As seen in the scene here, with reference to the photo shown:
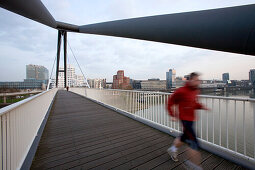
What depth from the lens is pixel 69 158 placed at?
7.01 ft

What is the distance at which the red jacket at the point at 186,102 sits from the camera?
1.72 metres

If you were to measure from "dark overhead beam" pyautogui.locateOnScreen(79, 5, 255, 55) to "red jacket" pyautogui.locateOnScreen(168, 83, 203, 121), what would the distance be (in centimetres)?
63

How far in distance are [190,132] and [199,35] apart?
4.16 feet

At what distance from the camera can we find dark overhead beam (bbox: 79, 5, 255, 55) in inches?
39.4

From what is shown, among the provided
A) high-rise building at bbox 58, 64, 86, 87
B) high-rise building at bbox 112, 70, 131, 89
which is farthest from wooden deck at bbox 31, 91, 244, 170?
high-rise building at bbox 112, 70, 131, 89

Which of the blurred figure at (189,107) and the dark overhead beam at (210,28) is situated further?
the blurred figure at (189,107)

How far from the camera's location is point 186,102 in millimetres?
1733

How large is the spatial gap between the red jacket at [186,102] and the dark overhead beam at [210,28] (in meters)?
0.63

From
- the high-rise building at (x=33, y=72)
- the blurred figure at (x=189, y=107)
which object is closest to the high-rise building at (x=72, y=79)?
the high-rise building at (x=33, y=72)

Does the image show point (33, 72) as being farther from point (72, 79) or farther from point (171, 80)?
point (171, 80)

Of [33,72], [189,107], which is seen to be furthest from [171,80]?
[33,72]

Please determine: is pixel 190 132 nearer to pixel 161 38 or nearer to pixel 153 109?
pixel 161 38

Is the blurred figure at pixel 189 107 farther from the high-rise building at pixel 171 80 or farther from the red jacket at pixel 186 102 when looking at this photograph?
the high-rise building at pixel 171 80

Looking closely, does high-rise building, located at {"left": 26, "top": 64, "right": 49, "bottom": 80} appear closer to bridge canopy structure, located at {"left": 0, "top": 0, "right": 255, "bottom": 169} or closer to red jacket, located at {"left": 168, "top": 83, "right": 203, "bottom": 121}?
bridge canopy structure, located at {"left": 0, "top": 0, "right": 255, "bottom": 169}
